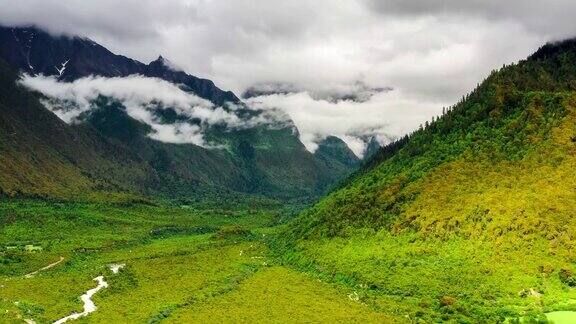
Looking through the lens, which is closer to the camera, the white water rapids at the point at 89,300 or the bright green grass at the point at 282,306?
the bright green grass at the point at 282,306

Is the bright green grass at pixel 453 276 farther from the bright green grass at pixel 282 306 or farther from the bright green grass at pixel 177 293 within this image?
the bright green grass at pixel 177 293

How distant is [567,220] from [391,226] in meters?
44.2

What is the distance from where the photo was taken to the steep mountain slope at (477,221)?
121438mm

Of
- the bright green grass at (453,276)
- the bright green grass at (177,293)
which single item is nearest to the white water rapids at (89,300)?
the bright green grass at (177,293)

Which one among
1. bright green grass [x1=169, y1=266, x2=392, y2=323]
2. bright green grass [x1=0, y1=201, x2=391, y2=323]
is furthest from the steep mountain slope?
bright green grass [x1=0, y1=201, x2=391, y2=323]

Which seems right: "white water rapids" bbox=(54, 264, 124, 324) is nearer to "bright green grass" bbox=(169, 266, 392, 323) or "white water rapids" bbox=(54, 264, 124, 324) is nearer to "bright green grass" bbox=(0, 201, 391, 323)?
"bright green grass" bbox=(0, 201, 391, 323)

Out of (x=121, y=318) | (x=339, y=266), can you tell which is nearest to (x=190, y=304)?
(x=121, y=318)

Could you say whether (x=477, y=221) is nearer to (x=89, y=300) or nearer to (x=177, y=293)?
(x=177, y=293)

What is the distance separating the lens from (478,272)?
423 feet

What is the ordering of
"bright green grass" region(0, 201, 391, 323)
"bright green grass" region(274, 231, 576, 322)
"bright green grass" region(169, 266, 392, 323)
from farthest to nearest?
"bright green grass" region(0, 201, 391, 323), "bright green grass" region(169, 266, 392, 323), "bright green grass" region(274, 231, 576, 322)

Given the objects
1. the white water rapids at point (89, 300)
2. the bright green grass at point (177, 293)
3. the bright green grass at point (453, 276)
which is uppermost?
the bright green grass at point (453, 276)

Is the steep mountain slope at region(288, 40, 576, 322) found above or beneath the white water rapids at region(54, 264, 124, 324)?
above

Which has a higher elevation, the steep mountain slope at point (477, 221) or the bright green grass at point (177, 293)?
the steep mountain slope at point (477, 221)

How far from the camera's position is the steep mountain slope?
12144cm
